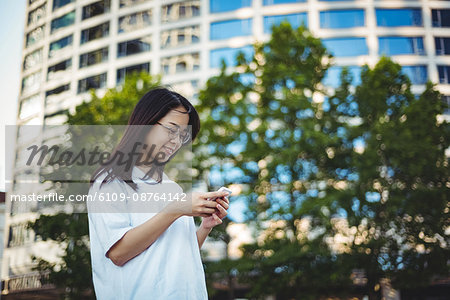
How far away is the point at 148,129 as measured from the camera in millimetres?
1625

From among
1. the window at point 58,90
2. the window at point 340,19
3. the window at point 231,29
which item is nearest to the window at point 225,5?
the window at point 231,29

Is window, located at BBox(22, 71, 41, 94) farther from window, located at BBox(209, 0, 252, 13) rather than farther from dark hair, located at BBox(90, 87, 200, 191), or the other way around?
dark hair, located at BBox(90, 87, 200, 191)

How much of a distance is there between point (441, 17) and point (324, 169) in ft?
56.6

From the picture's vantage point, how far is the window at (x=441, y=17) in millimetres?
23359

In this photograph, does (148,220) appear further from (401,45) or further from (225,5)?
(401,45)

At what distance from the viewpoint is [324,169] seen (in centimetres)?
1162

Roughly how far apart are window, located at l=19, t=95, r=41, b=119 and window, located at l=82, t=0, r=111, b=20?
651cm

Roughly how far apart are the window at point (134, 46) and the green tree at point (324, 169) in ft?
50.8

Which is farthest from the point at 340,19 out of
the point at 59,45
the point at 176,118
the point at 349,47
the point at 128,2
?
the point at 176,118

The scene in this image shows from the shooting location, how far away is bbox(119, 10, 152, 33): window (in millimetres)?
26953

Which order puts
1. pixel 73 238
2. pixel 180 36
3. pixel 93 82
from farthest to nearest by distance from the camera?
1. pixel 93 82
2. pixel 180 36
3. pixel 73 238

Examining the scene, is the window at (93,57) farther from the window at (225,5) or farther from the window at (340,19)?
the window at (340,19)

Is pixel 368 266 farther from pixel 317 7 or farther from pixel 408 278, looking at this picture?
pixel 317 7

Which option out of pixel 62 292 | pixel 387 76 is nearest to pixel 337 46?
pixel 387 76
